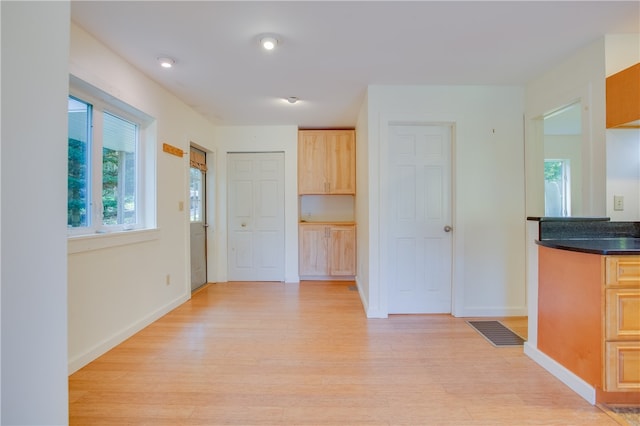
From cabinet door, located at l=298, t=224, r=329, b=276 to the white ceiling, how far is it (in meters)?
2.12

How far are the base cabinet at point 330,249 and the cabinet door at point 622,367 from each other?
10.1 ft

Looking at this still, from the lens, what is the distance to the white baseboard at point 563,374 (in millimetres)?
1697

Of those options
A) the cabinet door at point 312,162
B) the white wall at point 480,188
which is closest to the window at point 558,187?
the white wall at point 480,188

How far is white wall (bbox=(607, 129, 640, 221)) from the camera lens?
218 cm

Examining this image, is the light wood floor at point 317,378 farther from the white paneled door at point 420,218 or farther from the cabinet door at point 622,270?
the cabinet door at point 622,270

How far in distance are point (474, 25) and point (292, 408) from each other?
8.79 ft

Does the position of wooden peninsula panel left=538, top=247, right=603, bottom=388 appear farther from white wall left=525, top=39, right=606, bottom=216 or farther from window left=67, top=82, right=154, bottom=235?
window left=67, top=82, right=154, bottom=235

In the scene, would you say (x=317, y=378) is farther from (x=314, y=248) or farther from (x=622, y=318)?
(x=314, y=248)

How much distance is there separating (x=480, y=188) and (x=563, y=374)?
1.76 metres

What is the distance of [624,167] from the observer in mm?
2188

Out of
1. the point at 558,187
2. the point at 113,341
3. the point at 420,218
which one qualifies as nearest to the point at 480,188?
the point at 420,218

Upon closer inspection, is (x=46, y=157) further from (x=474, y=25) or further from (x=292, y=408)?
(x=474, y=25)

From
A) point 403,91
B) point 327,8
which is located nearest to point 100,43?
point 327,8

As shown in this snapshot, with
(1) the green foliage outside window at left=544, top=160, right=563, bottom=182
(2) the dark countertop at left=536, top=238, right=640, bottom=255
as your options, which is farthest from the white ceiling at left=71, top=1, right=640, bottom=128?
(1) the green foliage outside window at left=544, top=160, right=563, bottom=182
